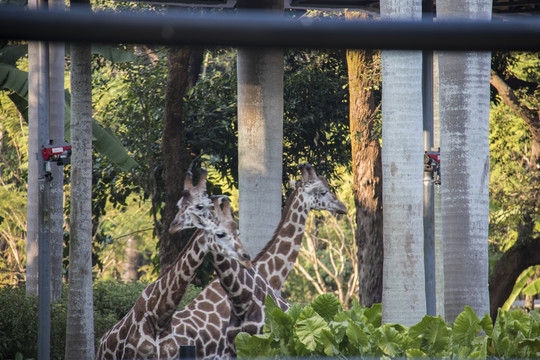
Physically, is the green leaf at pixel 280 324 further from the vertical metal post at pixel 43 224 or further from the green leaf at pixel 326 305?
the vertical metal post at pixel 43 224

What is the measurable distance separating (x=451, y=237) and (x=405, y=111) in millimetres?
1846

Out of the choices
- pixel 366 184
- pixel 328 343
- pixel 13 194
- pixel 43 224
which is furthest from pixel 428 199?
pixel 13 194

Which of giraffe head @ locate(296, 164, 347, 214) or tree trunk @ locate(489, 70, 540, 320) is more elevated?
giraffe head @ locate(296, 164, 347, 214)

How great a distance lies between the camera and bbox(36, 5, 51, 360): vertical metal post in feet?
33.3

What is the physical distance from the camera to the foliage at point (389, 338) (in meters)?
6.44

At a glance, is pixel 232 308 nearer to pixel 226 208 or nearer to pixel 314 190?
pixel 226 208

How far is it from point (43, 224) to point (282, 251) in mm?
3561

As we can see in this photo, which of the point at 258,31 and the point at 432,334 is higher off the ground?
the point at 258,31

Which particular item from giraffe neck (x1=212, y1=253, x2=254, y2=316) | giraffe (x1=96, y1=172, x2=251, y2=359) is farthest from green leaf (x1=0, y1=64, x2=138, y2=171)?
giraffe neck (x1=212, y1=253, x2=254, y2=316)

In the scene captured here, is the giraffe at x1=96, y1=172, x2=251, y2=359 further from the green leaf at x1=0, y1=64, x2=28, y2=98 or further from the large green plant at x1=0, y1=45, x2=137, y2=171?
the green leaf at x1=0, y1=64, x2=28, y2=98

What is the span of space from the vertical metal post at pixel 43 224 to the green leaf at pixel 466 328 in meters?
5.72

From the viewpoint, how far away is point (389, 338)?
21.1 feet

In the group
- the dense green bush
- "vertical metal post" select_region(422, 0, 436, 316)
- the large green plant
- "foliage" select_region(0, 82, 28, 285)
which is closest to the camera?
"vertical metal post" select_region(422, 0, 436, 316)

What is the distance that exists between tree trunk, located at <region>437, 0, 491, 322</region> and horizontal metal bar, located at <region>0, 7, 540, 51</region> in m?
9.51
